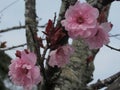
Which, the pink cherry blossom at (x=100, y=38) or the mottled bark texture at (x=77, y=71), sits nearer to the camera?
the pink cherry blossom at (x=100, y=38)

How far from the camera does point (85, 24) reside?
1.91 m

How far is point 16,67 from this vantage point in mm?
2033

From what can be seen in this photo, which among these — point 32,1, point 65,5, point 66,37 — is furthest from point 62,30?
point 32,1

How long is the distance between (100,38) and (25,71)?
40cm

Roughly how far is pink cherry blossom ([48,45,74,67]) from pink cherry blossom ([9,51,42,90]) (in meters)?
0.08

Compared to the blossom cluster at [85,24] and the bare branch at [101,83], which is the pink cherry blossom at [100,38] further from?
the bare branch at [101,83]

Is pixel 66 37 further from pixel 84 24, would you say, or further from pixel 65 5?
pixel 65 5

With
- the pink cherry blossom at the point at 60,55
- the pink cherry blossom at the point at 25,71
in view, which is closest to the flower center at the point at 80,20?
the pink cherry blossom at the point at 60,55

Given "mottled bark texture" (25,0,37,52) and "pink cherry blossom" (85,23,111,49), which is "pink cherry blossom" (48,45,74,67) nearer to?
"pink cherry blossom" (85,23,111,49)

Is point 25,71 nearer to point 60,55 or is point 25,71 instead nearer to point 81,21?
point 60,55

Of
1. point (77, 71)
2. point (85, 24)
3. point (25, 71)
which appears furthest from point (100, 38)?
point (77, 71)

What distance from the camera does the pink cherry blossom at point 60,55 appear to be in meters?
1.98

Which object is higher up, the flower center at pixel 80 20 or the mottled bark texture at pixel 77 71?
the flower center at pixel 80 20

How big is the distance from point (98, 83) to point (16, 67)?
54 centimetres
